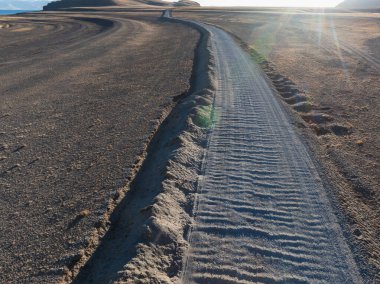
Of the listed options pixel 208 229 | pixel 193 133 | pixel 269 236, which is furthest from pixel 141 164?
pixel 269 236

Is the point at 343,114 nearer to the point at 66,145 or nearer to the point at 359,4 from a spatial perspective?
the point at 66,145

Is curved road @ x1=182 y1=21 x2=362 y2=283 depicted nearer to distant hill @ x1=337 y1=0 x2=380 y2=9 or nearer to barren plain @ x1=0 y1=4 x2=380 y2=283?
barren plain @ x1=0 y1=4 x2=380 y2=283

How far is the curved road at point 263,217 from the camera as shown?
14.0ft

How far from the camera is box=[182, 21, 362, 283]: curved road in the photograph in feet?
14.0

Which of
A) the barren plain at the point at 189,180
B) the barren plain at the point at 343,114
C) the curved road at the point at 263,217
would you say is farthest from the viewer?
the barren plain at the point at 343,114

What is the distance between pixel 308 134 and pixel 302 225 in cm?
346

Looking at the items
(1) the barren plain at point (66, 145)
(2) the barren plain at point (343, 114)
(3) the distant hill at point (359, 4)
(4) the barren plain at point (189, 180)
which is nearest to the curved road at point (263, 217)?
(4) the barren plain at point (189, 180)

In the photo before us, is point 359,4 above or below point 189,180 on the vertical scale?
above

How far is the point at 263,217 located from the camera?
5156 millimetres

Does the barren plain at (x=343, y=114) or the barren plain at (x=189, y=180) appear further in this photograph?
the barren plain at (x=343, y=114)

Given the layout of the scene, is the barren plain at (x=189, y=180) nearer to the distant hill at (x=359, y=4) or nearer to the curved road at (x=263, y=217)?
the curved road at (x=263, y=217)

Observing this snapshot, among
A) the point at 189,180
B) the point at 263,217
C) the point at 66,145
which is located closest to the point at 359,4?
the point at 66,145

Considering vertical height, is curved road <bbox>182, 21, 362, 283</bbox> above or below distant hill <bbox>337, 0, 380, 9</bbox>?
below

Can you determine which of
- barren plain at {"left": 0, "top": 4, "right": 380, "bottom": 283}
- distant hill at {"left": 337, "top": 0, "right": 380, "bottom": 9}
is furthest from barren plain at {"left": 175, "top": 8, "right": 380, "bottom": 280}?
distant hill at {"left": 337, "top": 0, "right": 380, "bottom": 9}
